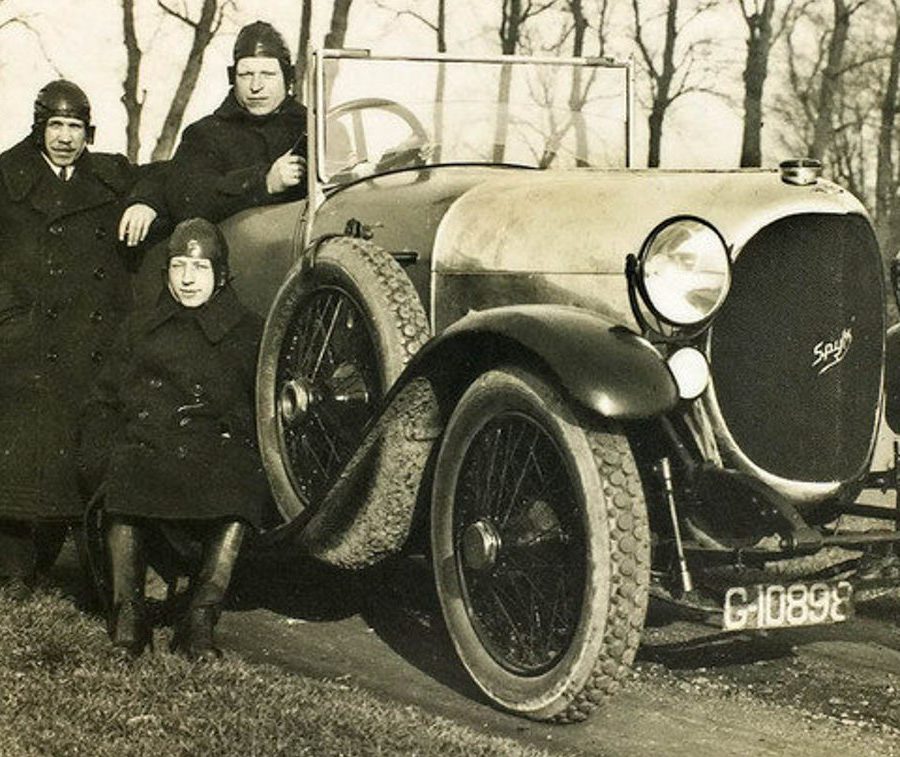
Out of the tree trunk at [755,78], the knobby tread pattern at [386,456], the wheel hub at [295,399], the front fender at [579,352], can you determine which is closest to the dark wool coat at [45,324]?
the wheel hub at [295,399]

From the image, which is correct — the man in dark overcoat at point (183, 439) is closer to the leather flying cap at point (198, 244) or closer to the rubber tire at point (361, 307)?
the leather flying cap at point (198, 244)

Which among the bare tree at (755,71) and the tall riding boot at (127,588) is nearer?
the tall riding boot at (127,588)

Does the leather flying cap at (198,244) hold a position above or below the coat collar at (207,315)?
above

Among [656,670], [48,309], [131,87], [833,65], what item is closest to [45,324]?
[48,309]

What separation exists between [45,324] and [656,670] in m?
2.64

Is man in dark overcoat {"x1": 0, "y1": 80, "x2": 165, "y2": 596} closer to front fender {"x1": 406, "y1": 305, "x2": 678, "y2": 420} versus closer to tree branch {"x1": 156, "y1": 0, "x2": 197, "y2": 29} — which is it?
front fender {"x1": 406, "y1": 305, "x2": 678, "y2": 420}

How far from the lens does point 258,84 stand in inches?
233

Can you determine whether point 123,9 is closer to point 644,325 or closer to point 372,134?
point 372,134

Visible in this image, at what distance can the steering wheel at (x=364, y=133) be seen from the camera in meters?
5.54

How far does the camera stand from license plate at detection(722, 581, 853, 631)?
149 inches

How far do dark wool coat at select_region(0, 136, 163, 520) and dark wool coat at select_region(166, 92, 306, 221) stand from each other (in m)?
0.47


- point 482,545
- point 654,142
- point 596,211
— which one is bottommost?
point 482,545

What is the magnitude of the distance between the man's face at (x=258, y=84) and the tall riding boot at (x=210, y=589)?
6.98 ft

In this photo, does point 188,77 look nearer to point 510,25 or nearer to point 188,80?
point 188,80
